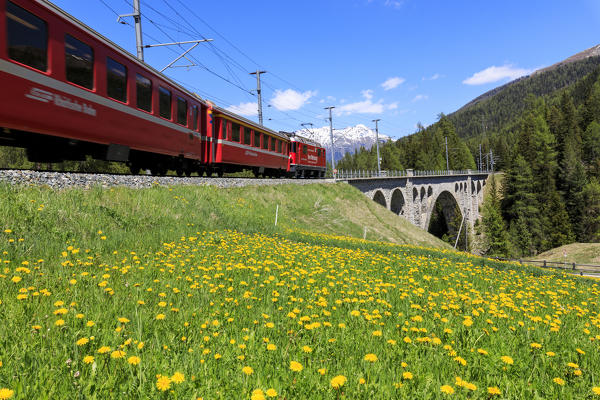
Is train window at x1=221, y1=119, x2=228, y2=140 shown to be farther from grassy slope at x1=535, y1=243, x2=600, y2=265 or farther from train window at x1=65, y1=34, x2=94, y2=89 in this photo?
grassy slope at x1=535, y1=243, x2=600, y2=265

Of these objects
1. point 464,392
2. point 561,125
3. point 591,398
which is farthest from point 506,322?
point 561,125

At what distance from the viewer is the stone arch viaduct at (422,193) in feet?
143

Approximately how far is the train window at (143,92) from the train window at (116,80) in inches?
23.1

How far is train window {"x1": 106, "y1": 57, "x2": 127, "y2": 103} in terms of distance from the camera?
8477mm

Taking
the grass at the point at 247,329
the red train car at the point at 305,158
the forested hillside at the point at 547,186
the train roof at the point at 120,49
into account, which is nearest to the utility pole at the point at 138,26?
the train roof at the point at 120,49

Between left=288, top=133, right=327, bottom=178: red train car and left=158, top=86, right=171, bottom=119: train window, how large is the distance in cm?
1588

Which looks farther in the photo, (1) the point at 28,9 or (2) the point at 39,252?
(1) the point at 28,9

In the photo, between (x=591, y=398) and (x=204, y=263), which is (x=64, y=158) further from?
(x=591, y=398)

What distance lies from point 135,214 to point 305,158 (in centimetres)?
2187

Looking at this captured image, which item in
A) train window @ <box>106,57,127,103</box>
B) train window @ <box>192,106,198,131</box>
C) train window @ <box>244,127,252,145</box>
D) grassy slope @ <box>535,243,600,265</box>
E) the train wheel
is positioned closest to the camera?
train window @ <box>106,57,127,103</box>

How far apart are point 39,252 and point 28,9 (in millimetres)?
4837

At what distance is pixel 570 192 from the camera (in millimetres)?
71688

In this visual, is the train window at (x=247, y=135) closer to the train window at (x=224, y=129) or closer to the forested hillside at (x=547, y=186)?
the train window at (x=224, y=129)

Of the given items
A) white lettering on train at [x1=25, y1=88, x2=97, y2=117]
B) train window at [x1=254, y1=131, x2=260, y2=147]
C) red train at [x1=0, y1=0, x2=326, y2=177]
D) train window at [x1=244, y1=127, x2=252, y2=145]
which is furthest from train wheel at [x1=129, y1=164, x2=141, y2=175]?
train window at [x1=254, y1=131, x2=260, y2=147]
